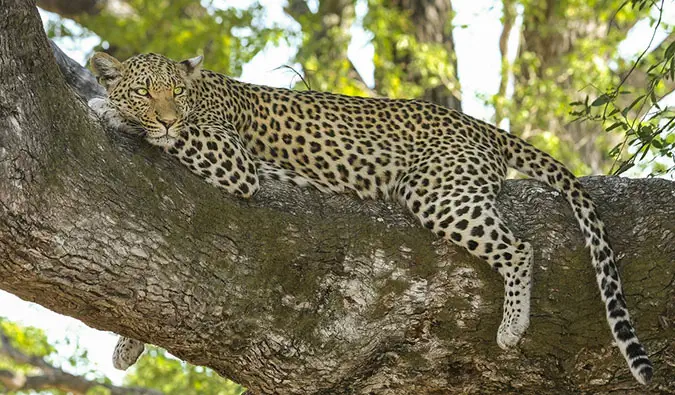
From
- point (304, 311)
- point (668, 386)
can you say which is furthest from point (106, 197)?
point (668, 386)

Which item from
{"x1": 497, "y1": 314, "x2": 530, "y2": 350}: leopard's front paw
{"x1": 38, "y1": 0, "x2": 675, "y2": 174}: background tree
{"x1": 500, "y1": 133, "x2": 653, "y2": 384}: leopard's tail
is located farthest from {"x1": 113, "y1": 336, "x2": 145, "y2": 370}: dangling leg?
{"x1": 38, "y1": 0, "x2": 675, "y2": 174}: background tree

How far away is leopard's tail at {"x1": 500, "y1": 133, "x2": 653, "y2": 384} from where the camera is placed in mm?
5973

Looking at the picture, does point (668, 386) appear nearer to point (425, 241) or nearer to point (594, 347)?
point (594, 347)

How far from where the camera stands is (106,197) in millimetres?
5648

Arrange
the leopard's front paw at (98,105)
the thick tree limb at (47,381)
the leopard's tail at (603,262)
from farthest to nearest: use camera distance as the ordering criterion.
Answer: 1. the thick tree limb at (47,381)
2. the leopard's front paw at (98,105)
3. the leopard's tail at (603,262)

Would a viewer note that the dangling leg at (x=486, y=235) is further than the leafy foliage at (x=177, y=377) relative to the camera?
No

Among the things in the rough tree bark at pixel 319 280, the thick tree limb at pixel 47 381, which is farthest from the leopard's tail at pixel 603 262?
the thick tree limb at pixel 47 381

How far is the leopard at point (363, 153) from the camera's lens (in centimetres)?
635

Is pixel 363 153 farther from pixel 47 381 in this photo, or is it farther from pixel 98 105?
pixel 47 381

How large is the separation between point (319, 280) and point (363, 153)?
4.56 ft

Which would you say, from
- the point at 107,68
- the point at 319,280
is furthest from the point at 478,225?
the point at 107,68

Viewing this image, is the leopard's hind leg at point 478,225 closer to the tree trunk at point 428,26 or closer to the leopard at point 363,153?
the leopard at point 363,153

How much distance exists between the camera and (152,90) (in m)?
6.95

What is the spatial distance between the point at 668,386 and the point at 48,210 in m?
3.61
